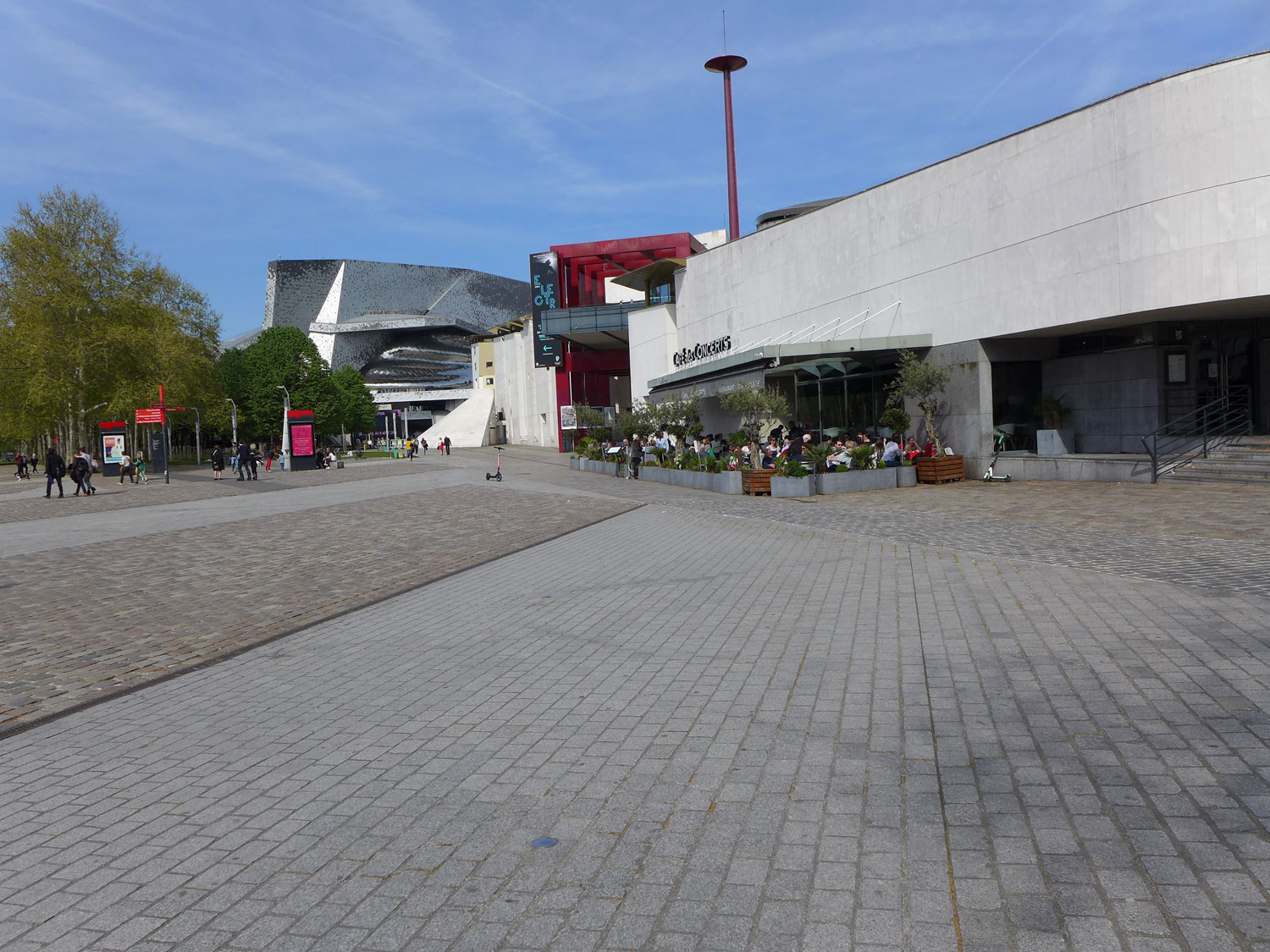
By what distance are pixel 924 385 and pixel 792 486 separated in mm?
5704

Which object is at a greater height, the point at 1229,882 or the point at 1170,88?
the point at 1170,88

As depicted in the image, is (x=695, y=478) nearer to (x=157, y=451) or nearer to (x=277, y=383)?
(x=157, y=451)

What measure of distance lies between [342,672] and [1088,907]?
17.1 feet

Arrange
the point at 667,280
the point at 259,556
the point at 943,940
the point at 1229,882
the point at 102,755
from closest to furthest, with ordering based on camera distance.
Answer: the point at 943,940 → the point at 1229,882 → the point at 102,755 → the point at 259,556 → the point at 667,280

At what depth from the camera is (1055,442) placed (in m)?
23.8

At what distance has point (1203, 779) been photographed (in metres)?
4.05

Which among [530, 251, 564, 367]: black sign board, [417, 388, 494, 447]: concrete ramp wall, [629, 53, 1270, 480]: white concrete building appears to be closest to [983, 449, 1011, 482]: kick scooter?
[629, 53, 1270, 480]: white concrete building

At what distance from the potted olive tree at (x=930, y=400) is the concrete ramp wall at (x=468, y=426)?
65700 millimetres

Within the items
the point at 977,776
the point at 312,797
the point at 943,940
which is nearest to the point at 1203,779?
the point at 977,776

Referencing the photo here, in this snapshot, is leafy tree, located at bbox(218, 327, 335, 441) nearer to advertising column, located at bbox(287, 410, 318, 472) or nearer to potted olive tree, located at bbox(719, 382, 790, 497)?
advertising column, located at bbox(287, 410, 318, 472)

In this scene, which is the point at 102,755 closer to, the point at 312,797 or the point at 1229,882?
the point at 312,797

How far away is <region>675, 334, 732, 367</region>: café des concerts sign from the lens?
39.1 meters

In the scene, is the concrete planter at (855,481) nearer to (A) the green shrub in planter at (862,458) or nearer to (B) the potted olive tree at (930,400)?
(A) the green shrub in planter at (862,458)

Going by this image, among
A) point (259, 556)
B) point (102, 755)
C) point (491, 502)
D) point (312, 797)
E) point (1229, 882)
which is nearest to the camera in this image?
point (1229, 882)
